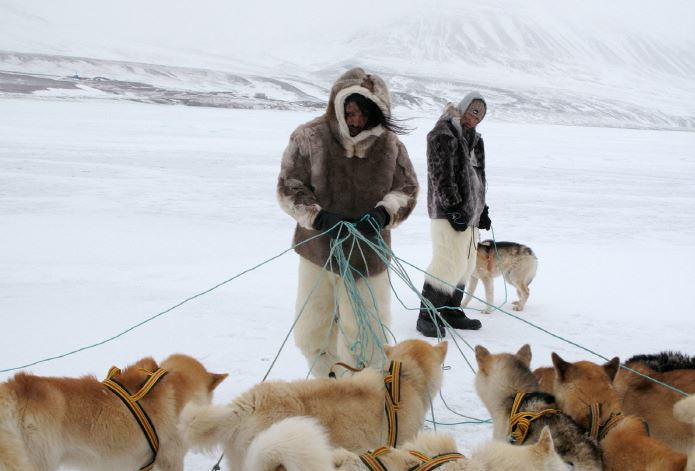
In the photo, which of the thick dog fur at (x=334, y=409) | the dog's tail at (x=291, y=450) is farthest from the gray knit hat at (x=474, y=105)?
the dog's tail at (x=291, y=450)

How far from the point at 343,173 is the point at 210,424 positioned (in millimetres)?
1450

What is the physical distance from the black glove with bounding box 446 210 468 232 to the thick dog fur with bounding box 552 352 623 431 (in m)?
1.91

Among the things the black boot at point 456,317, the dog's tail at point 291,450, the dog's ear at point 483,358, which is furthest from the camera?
the black boot at point 456,317

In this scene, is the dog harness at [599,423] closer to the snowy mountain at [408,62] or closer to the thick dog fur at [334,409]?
the thick dog fur at [334,409]

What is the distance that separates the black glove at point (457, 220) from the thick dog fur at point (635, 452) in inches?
87.5

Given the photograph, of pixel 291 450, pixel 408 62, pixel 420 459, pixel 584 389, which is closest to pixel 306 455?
pixel 291 450

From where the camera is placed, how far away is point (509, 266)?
514cm

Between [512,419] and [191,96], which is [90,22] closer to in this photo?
[191,96]

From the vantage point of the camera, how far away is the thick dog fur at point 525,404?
1924 mm

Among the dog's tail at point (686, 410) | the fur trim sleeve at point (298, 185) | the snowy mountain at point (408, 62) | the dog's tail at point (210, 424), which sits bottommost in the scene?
the dog's tail at point (210, 424)

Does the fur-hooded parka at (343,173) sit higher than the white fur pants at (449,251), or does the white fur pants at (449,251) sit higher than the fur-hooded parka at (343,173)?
the fur-hooded parka at (343,173)

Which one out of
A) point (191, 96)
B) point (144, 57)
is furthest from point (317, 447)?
point (144, 57)

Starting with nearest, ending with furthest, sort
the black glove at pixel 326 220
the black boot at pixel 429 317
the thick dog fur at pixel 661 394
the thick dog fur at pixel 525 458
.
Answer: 1. the thick dog fur at pixel 525 458
2. the thick dog fur at pixel 661 394
3. the black glove at pixel 326 220
4. the black boot at pixel 429 317

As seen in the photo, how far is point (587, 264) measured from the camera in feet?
21.6
